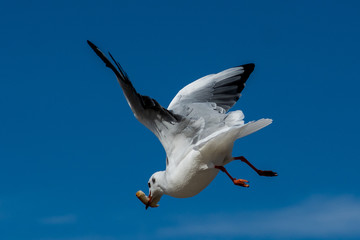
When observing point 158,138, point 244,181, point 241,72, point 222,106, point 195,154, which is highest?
point 241,72

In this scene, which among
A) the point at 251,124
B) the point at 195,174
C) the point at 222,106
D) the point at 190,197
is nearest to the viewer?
the point at 251,124

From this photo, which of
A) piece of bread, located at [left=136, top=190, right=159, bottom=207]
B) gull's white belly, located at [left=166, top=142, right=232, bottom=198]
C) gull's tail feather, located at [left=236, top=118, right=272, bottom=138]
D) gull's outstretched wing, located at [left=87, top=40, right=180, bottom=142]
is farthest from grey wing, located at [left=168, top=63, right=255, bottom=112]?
gull's tail feather, located at [left=236, top=118, right=272, bottom=138]

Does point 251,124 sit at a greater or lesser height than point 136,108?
lesser

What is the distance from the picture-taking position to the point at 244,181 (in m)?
7.82

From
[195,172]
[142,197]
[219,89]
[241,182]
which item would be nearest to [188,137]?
[195,172]

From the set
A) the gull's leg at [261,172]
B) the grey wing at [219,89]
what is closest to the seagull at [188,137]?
the gull's leg at [261,172]

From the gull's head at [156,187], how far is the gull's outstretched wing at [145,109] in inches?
23.9

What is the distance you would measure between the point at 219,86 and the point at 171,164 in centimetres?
235

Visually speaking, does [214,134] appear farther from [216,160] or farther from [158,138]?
[158,138]

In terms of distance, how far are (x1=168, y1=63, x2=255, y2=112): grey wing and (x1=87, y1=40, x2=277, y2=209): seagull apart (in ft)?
2.19

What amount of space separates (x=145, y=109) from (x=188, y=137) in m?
0.75

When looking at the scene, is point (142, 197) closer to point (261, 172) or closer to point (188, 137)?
point (188, 137)

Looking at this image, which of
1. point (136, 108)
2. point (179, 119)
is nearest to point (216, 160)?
point (179, 119)

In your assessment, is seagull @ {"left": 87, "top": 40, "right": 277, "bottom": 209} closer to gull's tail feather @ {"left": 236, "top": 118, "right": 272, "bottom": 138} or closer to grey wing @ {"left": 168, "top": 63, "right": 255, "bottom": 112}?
gull's tail feather @ {"left": 236, "top": 118, "right": 272, "bottom": 138}
